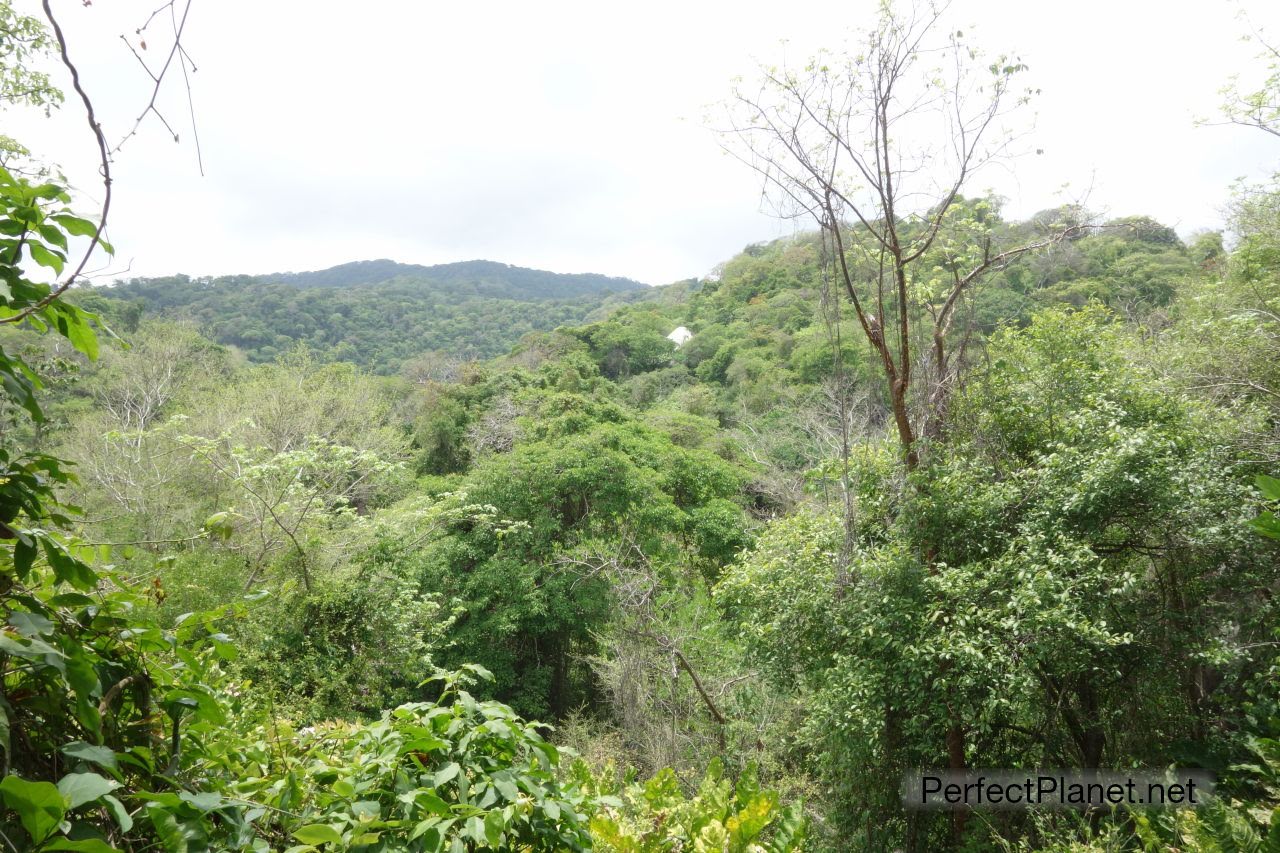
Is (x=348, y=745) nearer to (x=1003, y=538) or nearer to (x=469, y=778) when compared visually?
(x=469, y=778)

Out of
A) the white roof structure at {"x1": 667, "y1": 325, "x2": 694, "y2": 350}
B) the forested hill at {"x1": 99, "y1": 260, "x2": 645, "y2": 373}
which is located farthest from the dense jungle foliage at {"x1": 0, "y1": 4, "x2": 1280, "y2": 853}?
the forested hill at {"x1": 99, "y1": 260, "x2": 645, "y2": 373}

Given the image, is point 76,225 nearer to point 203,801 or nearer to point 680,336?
point 203,801

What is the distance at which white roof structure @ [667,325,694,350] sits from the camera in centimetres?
3654

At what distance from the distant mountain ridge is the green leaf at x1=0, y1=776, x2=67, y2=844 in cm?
7867

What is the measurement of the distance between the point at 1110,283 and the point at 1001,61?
1818 cm

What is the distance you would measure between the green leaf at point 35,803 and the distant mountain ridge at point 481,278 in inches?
3097

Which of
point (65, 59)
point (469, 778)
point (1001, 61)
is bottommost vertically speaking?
point (469, 778)

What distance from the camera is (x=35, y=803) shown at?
716 mm

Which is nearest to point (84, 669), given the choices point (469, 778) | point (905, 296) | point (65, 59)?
point (469, 778)

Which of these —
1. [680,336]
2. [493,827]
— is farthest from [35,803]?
[680,336]

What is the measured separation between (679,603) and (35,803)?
1038 cm

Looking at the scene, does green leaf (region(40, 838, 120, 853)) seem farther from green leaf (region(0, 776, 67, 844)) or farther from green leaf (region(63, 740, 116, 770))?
green leaf (region(63, 740, 116, 770))

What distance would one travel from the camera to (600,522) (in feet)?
39.2

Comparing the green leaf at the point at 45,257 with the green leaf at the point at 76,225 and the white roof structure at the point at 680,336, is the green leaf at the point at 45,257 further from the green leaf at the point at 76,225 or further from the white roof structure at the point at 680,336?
the white roof structure at the point at 680,336
